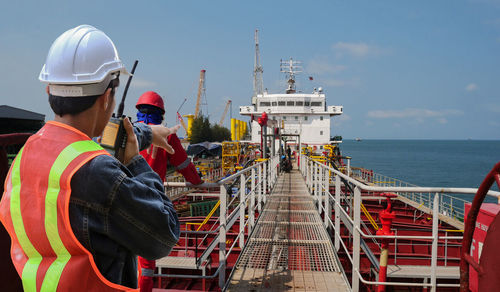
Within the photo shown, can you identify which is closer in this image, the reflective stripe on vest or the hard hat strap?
the reflective stripe on vest

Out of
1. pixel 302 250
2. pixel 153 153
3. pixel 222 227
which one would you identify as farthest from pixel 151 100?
pixel 302 250

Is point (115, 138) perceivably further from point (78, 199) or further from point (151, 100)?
point (151, 100)

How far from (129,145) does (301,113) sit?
24646 millimetres

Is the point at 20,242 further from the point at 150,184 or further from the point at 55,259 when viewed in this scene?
the point at 150,184

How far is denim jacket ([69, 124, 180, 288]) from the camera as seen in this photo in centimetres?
92

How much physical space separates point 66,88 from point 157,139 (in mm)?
575

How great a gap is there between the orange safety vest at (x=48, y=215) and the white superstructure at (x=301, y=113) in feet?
78.0

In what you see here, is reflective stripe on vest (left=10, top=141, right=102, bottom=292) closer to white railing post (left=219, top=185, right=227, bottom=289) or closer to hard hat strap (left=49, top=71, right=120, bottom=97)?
hard hat strap (left=49, top=71, right=120, bottom=97)

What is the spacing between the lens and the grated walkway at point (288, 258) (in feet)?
10.8

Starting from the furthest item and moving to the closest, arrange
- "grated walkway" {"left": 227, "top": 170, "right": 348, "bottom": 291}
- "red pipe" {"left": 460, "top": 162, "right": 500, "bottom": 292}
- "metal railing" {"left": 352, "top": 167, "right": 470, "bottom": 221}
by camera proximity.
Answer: "metal railing" {"left": 352, "top": 167, "right": 470, "bottom": 221}, "grated walkway" {"left": 227, "top": 170, "right": 348, "bottom": 291}, "red pipe" {"left": 460, "top": 162, "right": 500, "bottom": 292}

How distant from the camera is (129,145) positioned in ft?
3.78

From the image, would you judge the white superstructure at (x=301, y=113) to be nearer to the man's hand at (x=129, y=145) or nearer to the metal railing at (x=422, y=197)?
the metal railing at (x=422, y=197)

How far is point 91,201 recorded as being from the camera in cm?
92

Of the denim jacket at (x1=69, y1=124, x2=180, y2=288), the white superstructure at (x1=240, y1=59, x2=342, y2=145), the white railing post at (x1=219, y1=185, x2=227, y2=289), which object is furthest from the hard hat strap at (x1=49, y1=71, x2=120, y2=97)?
the white superstructure at (x1=240, y1=59, x2=342, y2=145)
